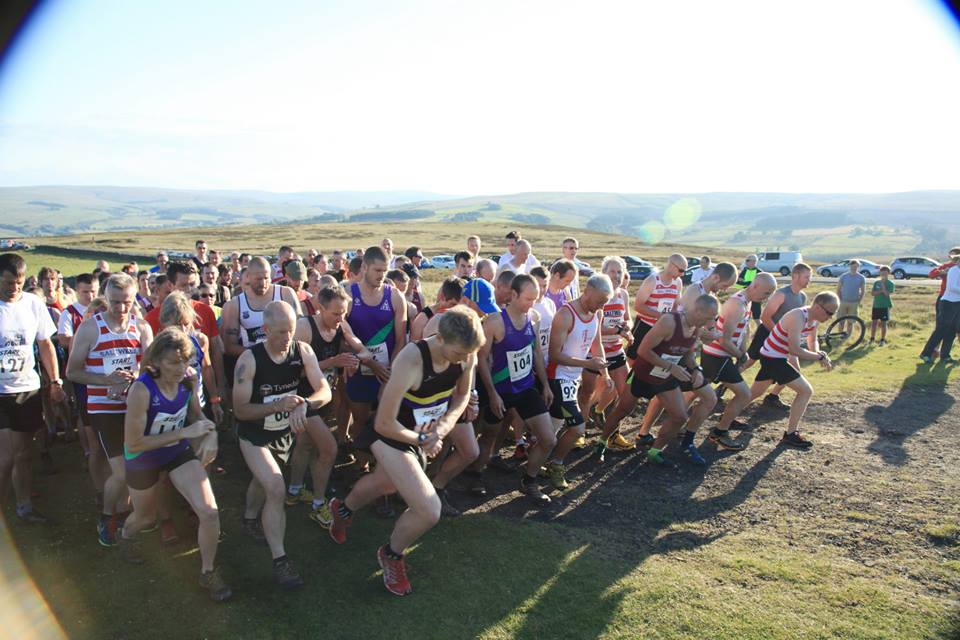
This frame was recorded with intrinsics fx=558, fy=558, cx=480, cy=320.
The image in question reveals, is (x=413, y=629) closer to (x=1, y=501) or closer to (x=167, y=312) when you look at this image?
(x=167, y=312)

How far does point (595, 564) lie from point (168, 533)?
374cm

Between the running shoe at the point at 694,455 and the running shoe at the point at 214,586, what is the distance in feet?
17.2

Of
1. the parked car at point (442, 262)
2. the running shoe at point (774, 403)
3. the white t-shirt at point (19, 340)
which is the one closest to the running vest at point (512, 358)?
the white t-shirt at point (19, 340)

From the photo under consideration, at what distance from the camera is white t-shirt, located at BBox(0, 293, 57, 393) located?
491 centimetres

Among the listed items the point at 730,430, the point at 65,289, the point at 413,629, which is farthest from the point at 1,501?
the point at 730,430

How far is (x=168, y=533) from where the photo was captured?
16.2 ft

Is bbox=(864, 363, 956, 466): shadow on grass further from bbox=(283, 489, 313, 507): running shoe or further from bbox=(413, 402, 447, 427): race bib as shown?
bbox=(283, 489, 313, 507): running shoe

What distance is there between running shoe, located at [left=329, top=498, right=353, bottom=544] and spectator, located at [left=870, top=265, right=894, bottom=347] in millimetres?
13351

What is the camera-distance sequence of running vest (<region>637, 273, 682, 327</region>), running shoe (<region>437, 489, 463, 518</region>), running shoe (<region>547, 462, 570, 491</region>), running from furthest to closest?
running vest (<region>637, 273, 682, 327</region>) → running shoe (<region>547, 462, 570, 491</region>) → running shoe (<region>437, 489, 463, 518</region>)

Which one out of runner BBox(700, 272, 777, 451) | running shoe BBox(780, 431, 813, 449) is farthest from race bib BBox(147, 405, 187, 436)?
running shoe BBox(780, 431, 813, 449)

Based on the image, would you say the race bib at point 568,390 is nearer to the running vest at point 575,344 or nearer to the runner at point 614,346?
the running vest at point 575,344

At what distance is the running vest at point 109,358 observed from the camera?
4715mm

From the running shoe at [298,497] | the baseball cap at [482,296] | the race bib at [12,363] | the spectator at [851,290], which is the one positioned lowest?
the running shoe at [298,497]

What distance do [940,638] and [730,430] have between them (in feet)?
13.4
